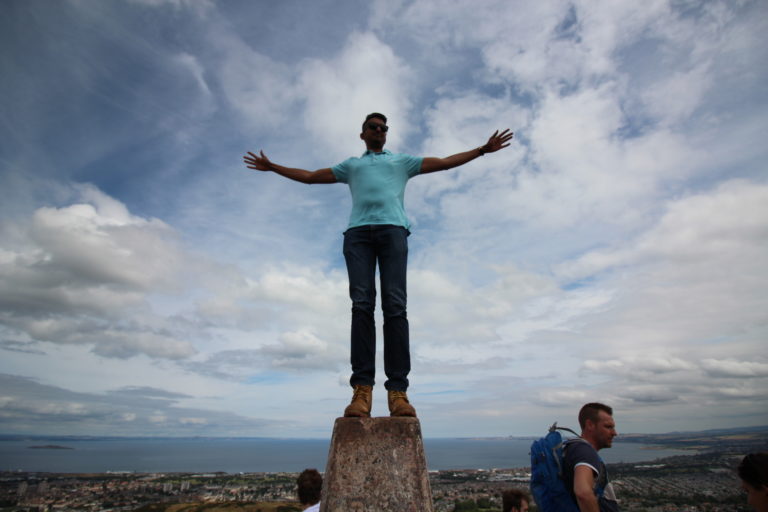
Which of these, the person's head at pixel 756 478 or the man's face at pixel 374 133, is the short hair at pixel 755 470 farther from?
the man's face at pixel 374 133

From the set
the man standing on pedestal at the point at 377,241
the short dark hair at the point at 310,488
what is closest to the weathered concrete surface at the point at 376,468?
the man standing on pedestal at the point at 377,241

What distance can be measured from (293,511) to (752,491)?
94.3 ft

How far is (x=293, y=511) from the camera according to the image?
26.0 metres

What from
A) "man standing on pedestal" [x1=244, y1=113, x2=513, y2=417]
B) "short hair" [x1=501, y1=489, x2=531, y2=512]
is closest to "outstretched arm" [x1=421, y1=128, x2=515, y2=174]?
"man standing on pedestal" [x1=244, y1=113, x2=513, y2=417]

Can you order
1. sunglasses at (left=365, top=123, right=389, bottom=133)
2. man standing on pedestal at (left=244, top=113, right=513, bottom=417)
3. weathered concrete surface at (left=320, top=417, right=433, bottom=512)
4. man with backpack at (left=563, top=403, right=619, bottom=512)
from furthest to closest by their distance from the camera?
sunglasses at (left=365, top=123, right=389, bottom=133) < man standing on pedestal at (left=244, top=113, right=513, bottom=417) < man with backpack at (left=563, top=403, right=619, bottom=512) < weathered concrete surface at (left=320, top=417, right=433, bottom=512)

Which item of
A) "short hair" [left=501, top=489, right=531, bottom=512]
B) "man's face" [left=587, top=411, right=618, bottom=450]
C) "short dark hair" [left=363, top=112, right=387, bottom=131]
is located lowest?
"short hair" [left=501, top=489, right=531, bottom=512]

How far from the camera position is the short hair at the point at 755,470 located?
2.71 metres

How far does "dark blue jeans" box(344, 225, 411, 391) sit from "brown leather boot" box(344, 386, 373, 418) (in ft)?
0.20

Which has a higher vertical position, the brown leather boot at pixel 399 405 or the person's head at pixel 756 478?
the brown leather boot at pixel 399 405

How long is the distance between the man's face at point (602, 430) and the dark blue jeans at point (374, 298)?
1.61 meters

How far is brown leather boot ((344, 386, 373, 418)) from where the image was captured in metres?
2.97

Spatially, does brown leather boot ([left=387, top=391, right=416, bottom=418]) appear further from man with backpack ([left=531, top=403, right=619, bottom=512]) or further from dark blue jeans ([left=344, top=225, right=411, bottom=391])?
man with backpack ([left=531, top=403, right=619, bottom=512])

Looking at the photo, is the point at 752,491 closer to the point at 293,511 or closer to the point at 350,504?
the point at 350,504

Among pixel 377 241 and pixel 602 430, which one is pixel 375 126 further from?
pixel 602 430
